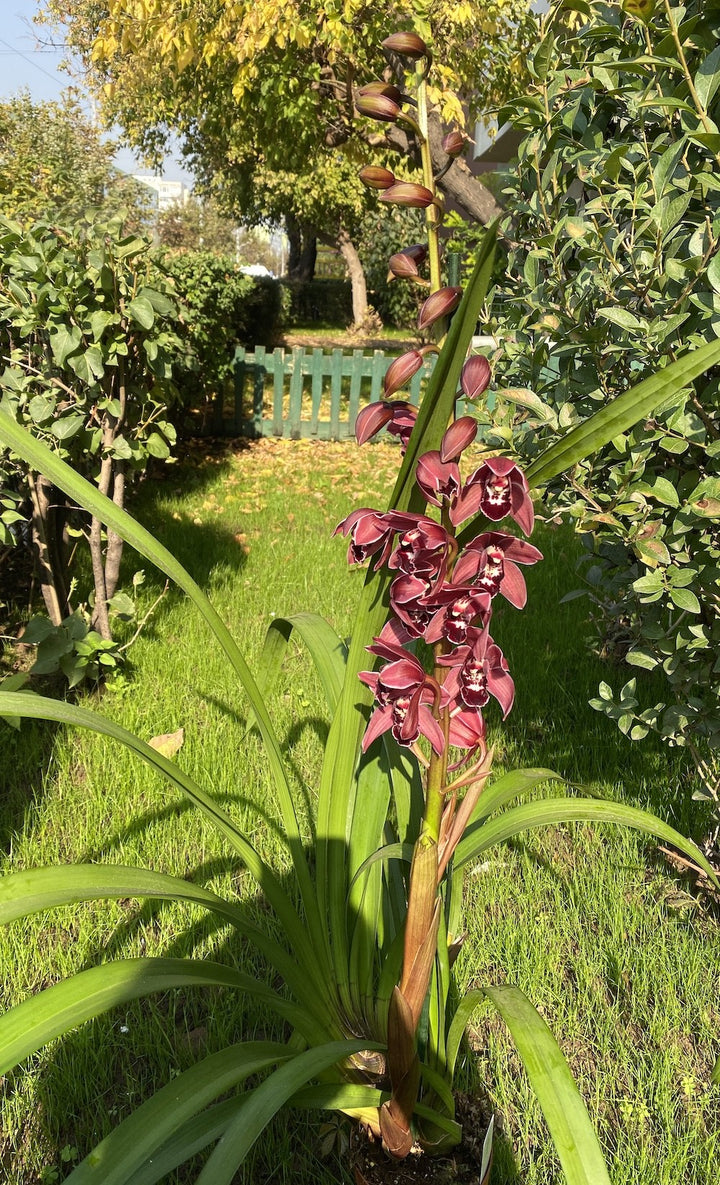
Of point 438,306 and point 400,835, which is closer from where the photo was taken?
point 438,306

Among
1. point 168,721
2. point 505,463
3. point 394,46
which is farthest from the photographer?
point 168,721

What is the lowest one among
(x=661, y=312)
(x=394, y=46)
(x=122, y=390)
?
(x=122, y=390)

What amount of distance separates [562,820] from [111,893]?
78 centimetres

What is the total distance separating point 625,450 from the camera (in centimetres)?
174

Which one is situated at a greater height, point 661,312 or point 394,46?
point 394,46

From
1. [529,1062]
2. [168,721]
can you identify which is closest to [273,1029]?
[529,1062]

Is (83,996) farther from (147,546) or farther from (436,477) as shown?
(436,477)

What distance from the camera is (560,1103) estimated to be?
40.9 inches

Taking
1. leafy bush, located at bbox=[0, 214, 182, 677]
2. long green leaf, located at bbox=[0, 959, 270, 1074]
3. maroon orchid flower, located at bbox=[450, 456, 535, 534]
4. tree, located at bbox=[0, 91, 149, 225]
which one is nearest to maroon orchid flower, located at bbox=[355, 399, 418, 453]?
maroon orchid flower, located at bbox=[450, 456, 535, 534]

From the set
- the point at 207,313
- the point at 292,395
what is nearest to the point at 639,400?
the point at 207,313

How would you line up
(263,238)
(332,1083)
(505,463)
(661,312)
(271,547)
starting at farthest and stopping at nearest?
1. (263,238)
2. (271,547)
3. (661,312)
4. (332,1083)
5. (505,463)

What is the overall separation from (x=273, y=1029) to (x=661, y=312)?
181 cm

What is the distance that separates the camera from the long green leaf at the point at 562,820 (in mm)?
1459

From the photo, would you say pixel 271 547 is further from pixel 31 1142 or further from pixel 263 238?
pixel 263 238
